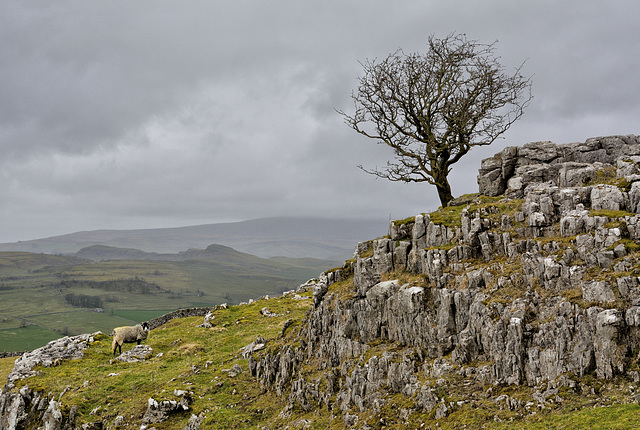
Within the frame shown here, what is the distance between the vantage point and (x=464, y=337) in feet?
72.9

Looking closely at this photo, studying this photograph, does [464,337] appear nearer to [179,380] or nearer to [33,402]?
[179,380]

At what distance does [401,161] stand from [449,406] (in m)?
26.7

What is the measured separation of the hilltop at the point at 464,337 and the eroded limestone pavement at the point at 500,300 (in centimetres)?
9

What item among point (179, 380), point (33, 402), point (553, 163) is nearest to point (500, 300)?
point (553, 163)

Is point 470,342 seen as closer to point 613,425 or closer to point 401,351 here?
point 401,351

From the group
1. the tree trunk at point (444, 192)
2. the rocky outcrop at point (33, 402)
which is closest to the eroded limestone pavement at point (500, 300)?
the tree trunk at point (444, 192)

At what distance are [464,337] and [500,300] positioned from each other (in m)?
2.95

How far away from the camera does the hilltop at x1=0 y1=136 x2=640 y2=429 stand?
18.2 meters

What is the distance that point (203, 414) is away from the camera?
3141cm

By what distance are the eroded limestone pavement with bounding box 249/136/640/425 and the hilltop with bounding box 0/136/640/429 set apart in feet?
0.29

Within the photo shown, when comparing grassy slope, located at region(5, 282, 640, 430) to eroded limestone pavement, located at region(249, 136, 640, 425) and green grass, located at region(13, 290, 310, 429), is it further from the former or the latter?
eroded limestone pavement, located at region(249, 136, 640, 425)

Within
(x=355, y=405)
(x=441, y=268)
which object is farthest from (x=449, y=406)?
(x=441, y=268)

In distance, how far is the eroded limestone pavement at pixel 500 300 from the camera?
18641 millimetres

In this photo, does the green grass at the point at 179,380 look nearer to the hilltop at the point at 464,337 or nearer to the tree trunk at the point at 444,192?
the hilltop at the point at 464,337
